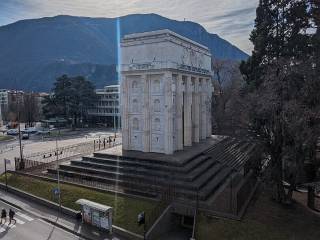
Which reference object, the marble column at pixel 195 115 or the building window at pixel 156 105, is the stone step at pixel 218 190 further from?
the building window at pixel 156 105

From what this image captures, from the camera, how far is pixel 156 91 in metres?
35.9

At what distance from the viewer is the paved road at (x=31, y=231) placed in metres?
23.0

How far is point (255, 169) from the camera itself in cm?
3394

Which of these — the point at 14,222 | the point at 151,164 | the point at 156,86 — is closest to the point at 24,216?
the point at 14,222

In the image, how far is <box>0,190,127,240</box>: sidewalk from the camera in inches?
908

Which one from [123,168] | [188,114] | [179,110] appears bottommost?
[123,168]

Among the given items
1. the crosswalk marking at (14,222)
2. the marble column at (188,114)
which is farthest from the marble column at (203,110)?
the crosswalk marking at (14,222)

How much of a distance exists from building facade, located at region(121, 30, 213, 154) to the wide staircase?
12.8 ft

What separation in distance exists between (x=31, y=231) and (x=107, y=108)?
74.1m

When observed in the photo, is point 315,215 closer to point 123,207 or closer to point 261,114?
point 261,114

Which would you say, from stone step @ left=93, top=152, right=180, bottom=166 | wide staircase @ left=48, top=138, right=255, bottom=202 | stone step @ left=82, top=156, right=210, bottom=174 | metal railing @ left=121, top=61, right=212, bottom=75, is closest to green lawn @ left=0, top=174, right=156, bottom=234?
wide staircase @ left=48, top=138, right=255, bottom=202

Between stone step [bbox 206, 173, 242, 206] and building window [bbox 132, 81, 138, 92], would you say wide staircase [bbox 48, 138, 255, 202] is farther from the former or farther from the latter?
building window [bbox 132, 81, 138, 92]

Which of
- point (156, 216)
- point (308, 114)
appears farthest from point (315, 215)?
point (156, 216)

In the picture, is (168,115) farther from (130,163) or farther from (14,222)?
(14,222)
